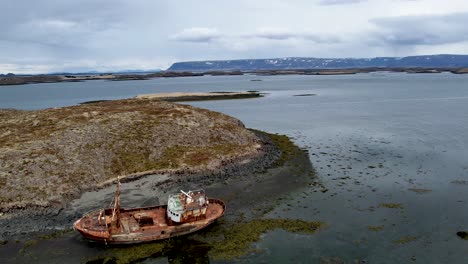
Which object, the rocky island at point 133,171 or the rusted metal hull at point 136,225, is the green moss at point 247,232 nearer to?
the rocky island at point 133,171

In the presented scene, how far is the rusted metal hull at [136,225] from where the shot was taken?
34.2 meters

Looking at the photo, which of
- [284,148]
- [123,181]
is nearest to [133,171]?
[123,181]

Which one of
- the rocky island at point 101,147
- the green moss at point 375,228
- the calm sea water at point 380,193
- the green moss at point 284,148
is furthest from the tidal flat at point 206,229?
the green moss at point 284,148

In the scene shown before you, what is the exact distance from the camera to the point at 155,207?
39375mm

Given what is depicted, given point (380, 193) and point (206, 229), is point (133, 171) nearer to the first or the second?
point (206, 229)

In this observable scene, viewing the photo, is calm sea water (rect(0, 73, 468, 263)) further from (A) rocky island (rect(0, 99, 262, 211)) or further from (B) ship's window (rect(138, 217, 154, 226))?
(A) rocky island (rect(0, 99, 262, 211))

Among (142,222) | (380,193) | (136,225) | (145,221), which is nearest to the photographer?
(136,225)

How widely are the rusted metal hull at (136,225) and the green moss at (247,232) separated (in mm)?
2654

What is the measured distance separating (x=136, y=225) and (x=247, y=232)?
10394 mm

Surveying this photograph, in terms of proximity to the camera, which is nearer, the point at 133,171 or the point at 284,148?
the point at 133,171

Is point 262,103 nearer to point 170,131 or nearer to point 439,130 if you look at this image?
point 439,130

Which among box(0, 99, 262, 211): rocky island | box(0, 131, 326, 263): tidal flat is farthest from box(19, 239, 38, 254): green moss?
box(0, 99, 262, 211): rocky island

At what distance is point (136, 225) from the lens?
3634 cm

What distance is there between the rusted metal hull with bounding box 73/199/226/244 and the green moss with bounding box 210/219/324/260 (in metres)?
2.65
